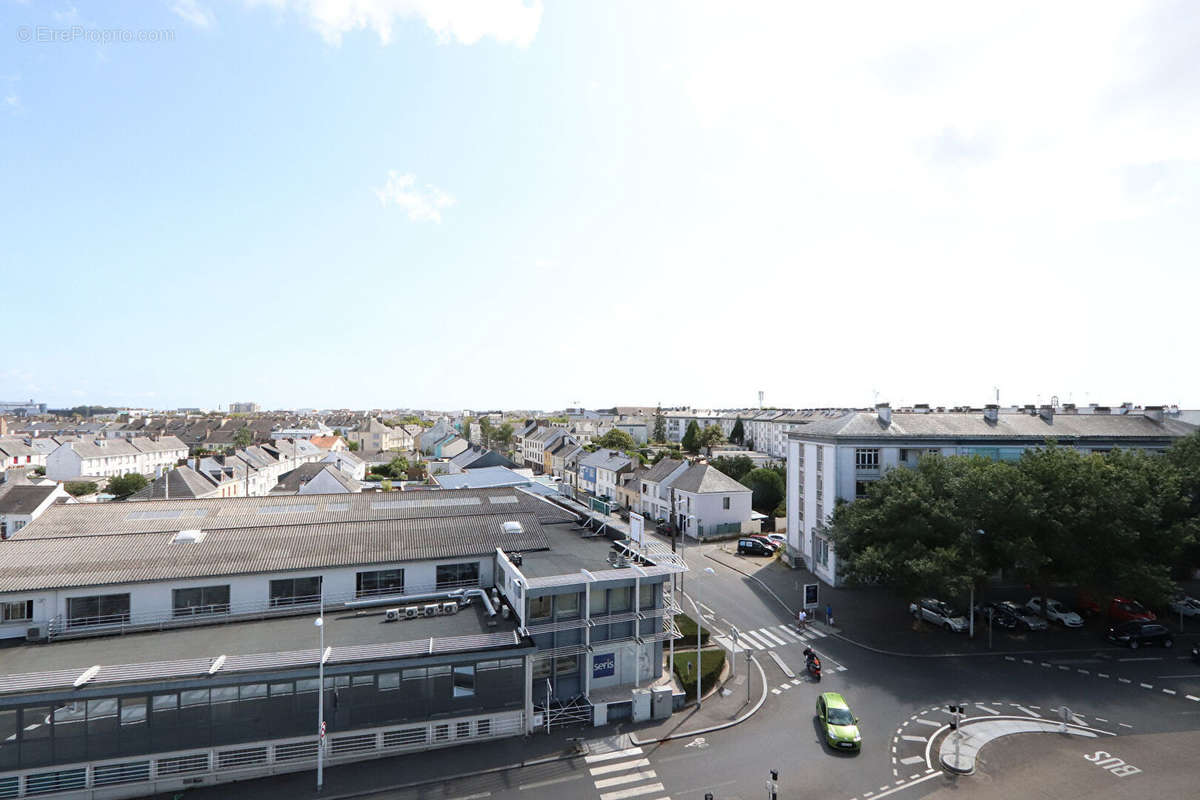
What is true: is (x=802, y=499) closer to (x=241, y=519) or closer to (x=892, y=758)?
(x=892, y=758)

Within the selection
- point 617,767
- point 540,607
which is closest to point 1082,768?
point 617,767

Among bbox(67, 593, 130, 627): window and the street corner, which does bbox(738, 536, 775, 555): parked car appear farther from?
bbox(67, 593, 130, 627): window

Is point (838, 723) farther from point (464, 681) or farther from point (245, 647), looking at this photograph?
point (245, 647)

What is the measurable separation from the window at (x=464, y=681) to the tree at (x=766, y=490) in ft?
167

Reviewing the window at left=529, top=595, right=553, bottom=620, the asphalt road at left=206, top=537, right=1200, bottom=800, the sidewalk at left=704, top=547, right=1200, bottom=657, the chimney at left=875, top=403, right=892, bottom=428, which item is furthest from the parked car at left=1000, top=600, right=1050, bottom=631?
the window at left=529, top=595, right=553, bottom=620

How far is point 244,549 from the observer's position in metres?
30.3

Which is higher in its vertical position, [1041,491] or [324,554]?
[1041,491]

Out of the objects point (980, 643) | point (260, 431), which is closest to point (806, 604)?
point (980, 643)

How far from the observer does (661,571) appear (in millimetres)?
28188

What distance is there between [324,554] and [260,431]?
174 metres

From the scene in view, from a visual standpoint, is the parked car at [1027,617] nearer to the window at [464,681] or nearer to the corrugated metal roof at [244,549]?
the corrugated metal roof at [244,549]

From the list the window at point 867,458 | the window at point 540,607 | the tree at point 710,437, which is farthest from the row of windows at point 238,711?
the tree at point 710,437

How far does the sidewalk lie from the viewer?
3375 centimetres

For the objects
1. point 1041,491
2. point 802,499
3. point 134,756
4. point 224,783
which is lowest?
point 224,783
